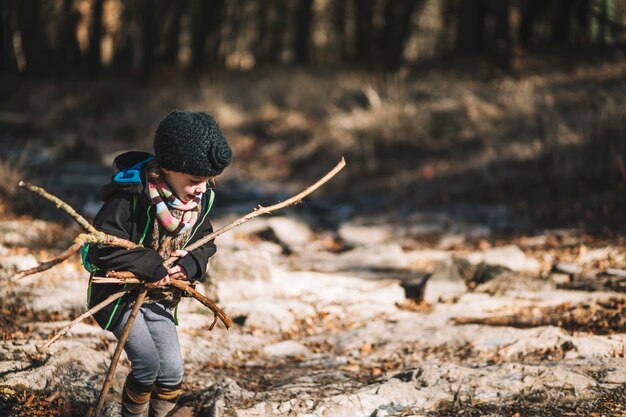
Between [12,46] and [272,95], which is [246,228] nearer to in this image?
[272,95]

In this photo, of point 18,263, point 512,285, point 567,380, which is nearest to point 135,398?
point 567,380

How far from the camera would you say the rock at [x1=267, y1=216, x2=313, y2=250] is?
22.4 ft

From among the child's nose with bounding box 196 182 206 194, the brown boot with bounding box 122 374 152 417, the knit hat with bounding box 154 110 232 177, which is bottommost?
the brown boot with bounding box 122 374 152 417

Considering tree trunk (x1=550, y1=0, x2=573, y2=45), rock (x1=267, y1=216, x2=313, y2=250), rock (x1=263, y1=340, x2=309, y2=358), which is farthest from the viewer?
tree trunk (x1=550, y1=0, x2=573, y2=45)

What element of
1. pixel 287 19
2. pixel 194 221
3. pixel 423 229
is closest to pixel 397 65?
pixel 423 229

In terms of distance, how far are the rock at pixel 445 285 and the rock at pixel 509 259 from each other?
0.63 m

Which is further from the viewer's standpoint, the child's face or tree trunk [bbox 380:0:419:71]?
tree trunk [bbox 380:0:419:71]

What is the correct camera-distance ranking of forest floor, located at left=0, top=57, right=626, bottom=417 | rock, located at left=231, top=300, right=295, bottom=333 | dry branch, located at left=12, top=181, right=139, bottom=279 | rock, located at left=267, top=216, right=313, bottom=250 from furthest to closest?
rock, located at left=267, top=216, right=313, bottom=250 < rock, located at left=231, top=300, right=295, bottom=333 < forest floor, located at left=0, top=57, right=626, bottom=417 < dry branch, located at left=12, top=181, right=139, bottom=279

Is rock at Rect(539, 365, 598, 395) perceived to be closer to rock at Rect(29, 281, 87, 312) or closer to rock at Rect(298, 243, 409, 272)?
rock at Rect(298, 243, 409, 272)

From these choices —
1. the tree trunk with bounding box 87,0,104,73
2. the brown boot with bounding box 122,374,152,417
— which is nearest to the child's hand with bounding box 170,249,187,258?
the brown boot with bounding box 122,374,152,417

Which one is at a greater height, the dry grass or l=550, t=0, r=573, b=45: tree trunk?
l=550, t=0, r=573, b=45: tree trunk

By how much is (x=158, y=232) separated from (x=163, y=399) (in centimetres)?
80

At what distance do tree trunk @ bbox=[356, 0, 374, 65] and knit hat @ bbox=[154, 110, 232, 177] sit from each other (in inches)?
565

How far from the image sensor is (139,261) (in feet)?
7.89
